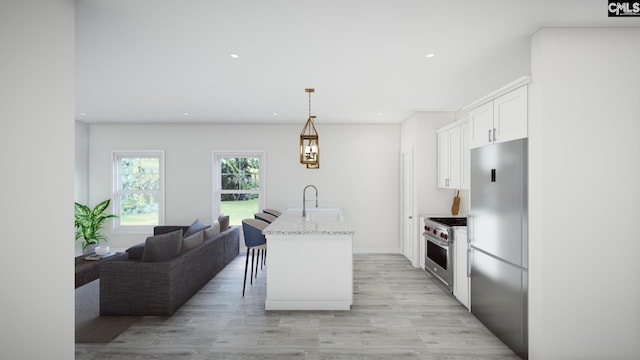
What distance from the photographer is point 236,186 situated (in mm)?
6641

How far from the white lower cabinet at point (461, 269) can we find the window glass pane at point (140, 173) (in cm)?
572

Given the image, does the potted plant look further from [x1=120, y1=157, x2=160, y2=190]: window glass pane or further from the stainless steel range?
the stainless steel range

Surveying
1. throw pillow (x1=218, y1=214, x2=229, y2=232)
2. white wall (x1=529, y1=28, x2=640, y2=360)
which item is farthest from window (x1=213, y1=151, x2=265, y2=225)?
white wall (x1=529, y1=28, x2=640, y2=360)

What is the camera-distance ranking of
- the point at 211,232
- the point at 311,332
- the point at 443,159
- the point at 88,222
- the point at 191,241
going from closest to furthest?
the point at 311,332 → the point at 191,241 → the point at 211,232 → the point at 443,159 → the point at 88,222

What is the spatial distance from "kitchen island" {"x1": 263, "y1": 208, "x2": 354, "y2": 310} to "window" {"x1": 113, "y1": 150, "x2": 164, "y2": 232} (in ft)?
13.5

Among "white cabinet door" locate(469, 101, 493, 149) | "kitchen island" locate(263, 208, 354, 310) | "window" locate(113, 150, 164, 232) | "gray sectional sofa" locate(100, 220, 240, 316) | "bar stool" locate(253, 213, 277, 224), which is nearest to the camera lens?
"white cabinet door" locate(469, 101, 493, 149)

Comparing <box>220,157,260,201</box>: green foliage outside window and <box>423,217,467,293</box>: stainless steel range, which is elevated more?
<box>220,157,260,201</box>: green foliage outside window

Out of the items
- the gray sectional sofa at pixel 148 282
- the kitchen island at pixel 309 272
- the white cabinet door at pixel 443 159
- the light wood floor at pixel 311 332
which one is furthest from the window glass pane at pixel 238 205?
the white cabinet door at pixel 443 159

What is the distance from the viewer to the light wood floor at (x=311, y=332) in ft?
9.05

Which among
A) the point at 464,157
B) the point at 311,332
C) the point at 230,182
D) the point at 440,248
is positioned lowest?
the point at 311,332

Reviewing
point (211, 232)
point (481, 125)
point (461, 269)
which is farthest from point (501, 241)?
point (211, 232)

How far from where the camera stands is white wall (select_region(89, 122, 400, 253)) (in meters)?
6.46

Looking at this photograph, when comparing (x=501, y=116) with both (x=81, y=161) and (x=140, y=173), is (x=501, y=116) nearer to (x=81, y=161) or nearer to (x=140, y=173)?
(x=140, y=173)

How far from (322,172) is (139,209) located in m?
3.86
